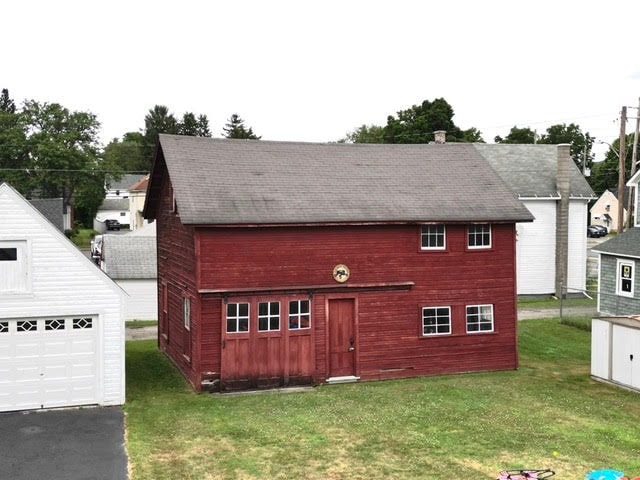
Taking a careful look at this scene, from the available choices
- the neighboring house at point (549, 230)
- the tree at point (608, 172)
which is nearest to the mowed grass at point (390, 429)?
the neighboring house at point (549, 230)

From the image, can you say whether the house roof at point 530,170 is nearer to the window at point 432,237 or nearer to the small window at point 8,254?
the window at point 432,237

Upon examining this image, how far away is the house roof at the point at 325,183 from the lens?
1991cm

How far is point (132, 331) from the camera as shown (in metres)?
30.5

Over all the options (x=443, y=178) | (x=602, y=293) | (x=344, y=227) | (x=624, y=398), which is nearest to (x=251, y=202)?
(x=344, y=227)

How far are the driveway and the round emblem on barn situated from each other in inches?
277

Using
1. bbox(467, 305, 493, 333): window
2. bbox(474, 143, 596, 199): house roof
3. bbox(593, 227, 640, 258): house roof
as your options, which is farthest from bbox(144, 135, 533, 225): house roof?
bbox(474, 143, 596, 199): house roof

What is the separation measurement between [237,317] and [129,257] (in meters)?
15.0

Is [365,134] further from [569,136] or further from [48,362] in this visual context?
[48,362]

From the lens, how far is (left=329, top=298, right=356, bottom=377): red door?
2047 centimetres

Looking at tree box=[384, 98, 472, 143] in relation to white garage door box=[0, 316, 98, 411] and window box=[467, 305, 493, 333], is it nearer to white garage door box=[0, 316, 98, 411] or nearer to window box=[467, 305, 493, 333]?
window box=[467, 305, 493, 333]

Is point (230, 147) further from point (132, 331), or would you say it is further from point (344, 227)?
point (132, 331)

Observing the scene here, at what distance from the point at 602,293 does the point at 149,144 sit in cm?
8550

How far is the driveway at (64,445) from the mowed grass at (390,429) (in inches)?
17.0

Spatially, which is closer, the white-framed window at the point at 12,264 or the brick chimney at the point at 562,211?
the white-framed window at the point at 12,264
